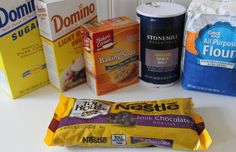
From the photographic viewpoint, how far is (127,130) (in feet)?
1.90

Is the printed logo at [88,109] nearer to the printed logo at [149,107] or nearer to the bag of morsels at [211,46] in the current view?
the printed logo at [149,107]

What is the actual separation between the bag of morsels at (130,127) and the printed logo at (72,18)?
0.68 ft

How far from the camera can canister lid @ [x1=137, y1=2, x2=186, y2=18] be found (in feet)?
2.28

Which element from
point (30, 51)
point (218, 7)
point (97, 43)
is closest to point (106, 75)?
point (97, 43)

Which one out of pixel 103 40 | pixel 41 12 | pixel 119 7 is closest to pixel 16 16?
pixel 41 12

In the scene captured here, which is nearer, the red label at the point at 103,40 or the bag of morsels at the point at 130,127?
the bag of morsels at the point at 130,127

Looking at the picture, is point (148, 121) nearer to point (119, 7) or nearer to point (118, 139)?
point (118, 139)

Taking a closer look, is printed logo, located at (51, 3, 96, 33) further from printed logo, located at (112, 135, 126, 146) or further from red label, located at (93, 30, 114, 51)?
printed logo, located at (112, 135, 126, 146)

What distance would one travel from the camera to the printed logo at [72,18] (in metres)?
0.70

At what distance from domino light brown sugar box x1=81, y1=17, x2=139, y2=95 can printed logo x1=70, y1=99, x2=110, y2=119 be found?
0.10 meters

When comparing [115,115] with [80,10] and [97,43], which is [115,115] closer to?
[97,43]

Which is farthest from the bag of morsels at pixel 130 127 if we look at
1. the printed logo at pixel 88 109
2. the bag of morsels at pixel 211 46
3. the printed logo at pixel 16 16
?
the printed logo at pixel 16 16

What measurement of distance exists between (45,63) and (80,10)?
0.17 m

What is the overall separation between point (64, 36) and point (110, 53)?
0.40 feet
